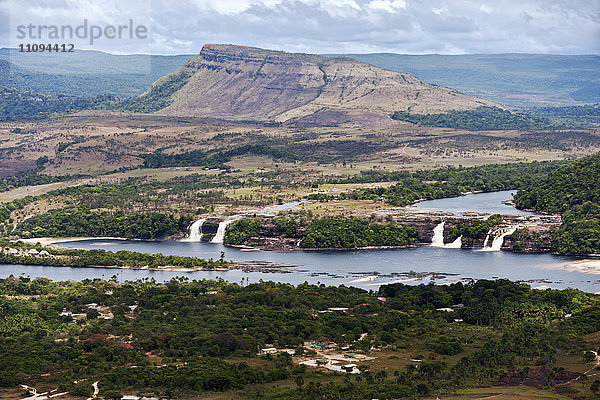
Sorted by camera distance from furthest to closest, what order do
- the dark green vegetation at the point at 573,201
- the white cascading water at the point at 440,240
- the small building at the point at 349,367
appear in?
the white cascading water at the point at 440,240 → the dark green vegetation at the point at 573,201 → the small building at the point at 349,367

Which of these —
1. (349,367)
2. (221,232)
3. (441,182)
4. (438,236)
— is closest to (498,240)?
(438,236)

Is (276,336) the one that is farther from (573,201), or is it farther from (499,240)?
(573,201)

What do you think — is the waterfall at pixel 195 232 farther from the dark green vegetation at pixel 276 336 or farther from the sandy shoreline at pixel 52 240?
the dark green vegetation at pixel 276 336

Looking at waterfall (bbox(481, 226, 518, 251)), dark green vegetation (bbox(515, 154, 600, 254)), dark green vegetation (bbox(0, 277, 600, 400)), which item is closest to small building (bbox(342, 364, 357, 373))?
dark green vegetation (bbox(0, 277, 600, 400))

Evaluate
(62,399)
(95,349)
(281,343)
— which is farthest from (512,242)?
(62,399)

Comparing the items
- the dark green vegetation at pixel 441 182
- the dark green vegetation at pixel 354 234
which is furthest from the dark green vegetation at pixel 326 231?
the dark green vegetation at pixel 441 182

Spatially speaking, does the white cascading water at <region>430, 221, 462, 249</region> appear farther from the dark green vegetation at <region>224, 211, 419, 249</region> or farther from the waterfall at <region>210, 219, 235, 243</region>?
the waterfall at <region>210, 219, 235, 243</region>
